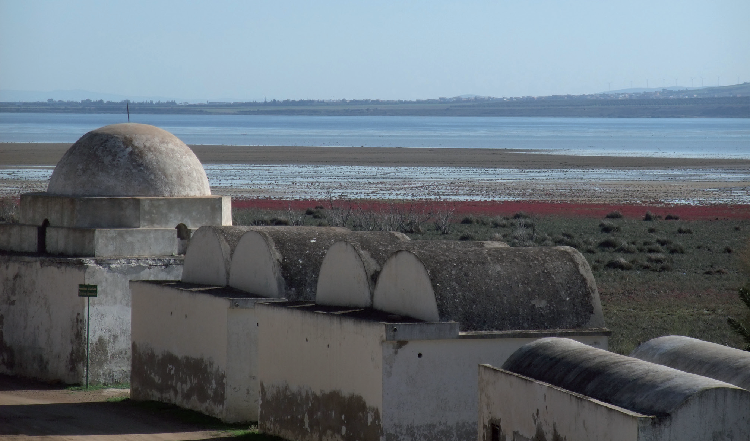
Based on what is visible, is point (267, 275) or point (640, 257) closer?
point (267, 275)

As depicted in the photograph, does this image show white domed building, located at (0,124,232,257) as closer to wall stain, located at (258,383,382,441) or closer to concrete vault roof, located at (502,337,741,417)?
wall stain, located at (258,383,382,441)

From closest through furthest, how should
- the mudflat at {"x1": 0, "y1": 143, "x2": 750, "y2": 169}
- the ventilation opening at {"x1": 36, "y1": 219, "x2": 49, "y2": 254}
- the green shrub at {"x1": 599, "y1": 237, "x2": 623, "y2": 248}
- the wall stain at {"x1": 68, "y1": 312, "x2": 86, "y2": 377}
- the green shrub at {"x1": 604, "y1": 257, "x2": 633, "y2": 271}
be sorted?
the wall stain at {"x1": 68, "y1": 312, "x2": 86, "y2": 377}, the ventilation opening at {"x1": 36, "y1": 219, "x2": 49, "y2": 254}, the green shrub at {"x1": 604, "y1": 257, "x2": 633, "y2": 271}, the green shrub at {"x1": 599, "y1": 237, "x2": 623, "y2": 248}, the mudflat at {"x1": 0, "y1": 143, "x2": 750, "y2": 169}

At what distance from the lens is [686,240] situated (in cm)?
3809

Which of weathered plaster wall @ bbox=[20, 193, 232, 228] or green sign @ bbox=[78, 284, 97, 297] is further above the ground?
weathered plaster wall @ bbox=[20, 193, 232, 228]

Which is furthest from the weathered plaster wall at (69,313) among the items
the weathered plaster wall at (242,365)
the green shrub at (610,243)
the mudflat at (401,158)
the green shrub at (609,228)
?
the mudflat at (401,158)

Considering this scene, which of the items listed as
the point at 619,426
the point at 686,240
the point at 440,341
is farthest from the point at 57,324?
the point at 686,240

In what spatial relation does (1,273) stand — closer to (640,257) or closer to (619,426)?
(619,426)

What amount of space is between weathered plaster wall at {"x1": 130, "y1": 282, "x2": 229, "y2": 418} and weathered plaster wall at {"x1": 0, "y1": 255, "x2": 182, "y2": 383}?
2.36 ft

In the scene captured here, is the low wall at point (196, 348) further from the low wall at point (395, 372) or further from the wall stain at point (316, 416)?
the low wall at point (395, 372)

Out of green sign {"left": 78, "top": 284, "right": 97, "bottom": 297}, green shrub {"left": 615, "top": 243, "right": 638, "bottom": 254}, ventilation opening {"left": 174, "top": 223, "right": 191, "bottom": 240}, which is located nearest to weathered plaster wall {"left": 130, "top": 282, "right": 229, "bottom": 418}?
green sign {"left": 78, "top": 284, "right": 97, "bottom": 297}

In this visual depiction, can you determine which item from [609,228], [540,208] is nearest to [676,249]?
[609,228]

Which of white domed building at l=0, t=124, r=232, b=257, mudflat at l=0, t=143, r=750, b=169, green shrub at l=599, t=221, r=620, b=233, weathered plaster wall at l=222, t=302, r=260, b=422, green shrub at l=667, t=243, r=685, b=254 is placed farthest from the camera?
mudflat at l=0, t=143, r=750, b=169

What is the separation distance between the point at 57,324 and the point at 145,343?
1986 millimetres

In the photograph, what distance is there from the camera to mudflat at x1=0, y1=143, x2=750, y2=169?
80250mm
